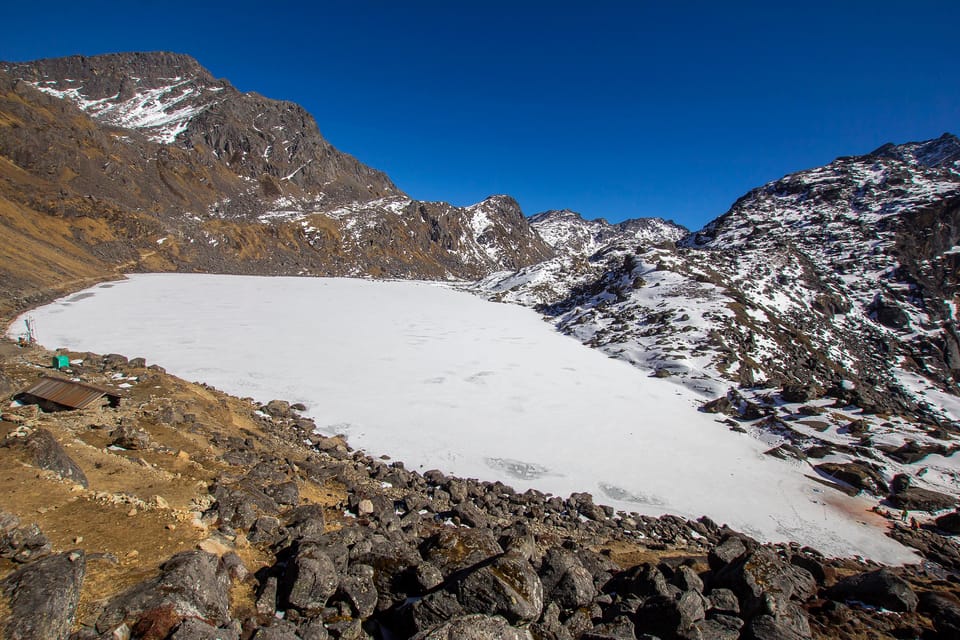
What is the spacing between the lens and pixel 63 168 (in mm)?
84688

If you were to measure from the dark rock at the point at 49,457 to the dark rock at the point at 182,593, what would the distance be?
3.75m

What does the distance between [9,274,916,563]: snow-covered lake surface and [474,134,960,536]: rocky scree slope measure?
2894 mm

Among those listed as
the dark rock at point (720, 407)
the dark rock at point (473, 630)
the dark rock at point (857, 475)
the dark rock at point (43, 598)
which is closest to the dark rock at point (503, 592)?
the dark rock at point (473, 630)

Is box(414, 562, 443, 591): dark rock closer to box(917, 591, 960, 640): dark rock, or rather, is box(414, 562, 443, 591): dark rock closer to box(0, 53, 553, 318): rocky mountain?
box(917, 591, 960, 640): dark rock

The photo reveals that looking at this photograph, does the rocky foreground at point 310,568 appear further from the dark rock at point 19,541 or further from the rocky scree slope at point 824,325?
the rocky scree slope at point 824,325

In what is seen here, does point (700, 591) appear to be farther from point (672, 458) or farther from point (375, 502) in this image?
point (672, 458)

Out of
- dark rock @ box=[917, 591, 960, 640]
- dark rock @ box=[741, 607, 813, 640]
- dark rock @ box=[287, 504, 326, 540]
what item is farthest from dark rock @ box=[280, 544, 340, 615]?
dark rock @ box=[917, 591, 960, 640]

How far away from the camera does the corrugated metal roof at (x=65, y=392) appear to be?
37.6 ft

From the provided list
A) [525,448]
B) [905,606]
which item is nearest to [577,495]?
[525,448]

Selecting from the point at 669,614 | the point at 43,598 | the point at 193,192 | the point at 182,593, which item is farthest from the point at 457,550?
the point at 193,192

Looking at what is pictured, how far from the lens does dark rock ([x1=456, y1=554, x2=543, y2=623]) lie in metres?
6.13

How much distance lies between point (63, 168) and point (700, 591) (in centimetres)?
12701

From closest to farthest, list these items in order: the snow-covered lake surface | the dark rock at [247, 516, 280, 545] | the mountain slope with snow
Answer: the dark rock at [247, 516, 280, 545] → the snow-covered lake surface → the mountain slope with snow

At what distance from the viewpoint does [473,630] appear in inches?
209
